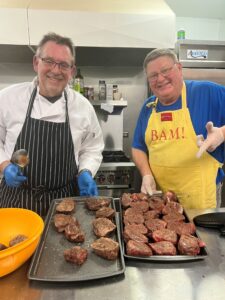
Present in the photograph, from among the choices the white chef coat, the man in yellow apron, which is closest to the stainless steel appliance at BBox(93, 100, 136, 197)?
the white chef coat

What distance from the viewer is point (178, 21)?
121 inches

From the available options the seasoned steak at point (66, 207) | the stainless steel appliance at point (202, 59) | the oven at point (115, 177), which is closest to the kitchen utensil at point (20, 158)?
the seasoned steak at point (66, 207)

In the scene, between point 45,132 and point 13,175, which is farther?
point 45,132

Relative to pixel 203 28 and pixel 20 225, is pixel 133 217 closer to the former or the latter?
pixel 20 225

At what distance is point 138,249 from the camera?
80 centimetres

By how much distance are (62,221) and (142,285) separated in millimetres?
399

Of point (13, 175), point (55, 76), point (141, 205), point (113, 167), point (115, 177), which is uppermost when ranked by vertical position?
point (55, 76)

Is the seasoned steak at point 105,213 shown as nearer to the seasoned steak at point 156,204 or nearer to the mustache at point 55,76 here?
the seasoned steak at point 156,204

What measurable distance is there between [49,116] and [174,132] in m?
0.75

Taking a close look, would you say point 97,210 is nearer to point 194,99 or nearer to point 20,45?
point 194,99

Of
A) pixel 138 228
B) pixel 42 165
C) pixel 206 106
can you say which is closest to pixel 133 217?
pixel 138 228

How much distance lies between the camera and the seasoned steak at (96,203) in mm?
1115

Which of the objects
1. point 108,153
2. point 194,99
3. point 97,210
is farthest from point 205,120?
point 108,153

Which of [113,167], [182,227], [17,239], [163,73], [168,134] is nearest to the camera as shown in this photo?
[17,239]
